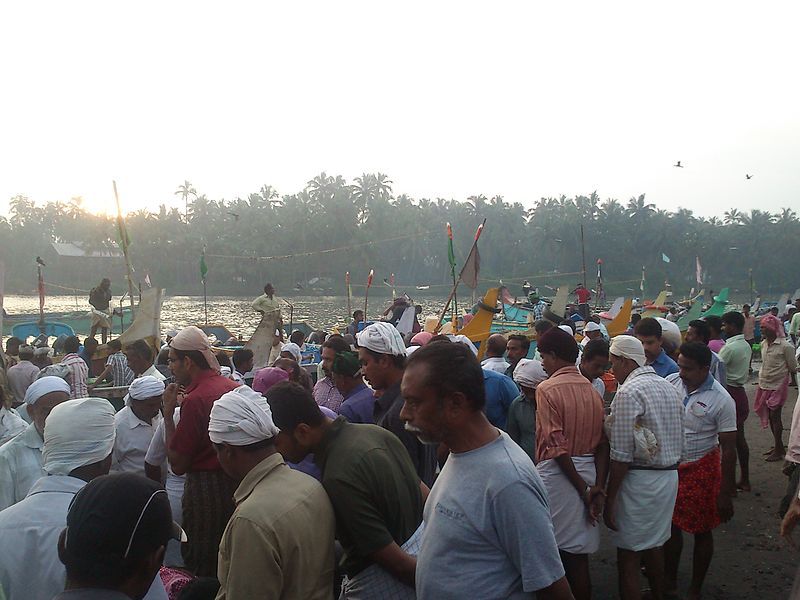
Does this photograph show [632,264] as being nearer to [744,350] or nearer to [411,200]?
[411,200]

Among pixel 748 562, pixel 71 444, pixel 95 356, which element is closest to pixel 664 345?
pixel 748 562

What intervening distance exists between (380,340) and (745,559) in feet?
12.3

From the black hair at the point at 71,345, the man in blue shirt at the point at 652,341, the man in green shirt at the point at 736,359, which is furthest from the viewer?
the black hair at the point at 71,345

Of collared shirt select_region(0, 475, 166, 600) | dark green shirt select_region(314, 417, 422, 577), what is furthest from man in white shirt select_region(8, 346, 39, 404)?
dark green shirt select_region(314, 417, 422, 577)

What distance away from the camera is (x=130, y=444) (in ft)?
12.6

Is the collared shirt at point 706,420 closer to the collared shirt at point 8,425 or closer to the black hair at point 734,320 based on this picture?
the black hair at point 734,320

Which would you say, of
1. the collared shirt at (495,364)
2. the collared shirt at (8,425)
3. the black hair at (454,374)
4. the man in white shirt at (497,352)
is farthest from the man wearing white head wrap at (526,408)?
the collared shirt at (8,425)

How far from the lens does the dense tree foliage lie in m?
58.9

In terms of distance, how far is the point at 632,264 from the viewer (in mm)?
66500

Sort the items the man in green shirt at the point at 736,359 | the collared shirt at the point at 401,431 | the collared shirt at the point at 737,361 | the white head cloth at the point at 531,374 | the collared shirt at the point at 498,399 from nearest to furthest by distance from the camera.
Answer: the collared shirt at the point at 401,431 < the white head cloth at the point at 531,374 < the collared shirt at the point at 498,399 < the man in green shirt at the point at 736,359 < the collared shirt at the point at 737,361

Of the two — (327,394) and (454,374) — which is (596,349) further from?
(454,374)

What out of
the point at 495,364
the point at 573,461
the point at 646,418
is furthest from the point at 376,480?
the point at 495,364

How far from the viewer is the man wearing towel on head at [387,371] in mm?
3367

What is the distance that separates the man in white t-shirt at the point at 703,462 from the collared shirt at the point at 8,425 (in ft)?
15.2
